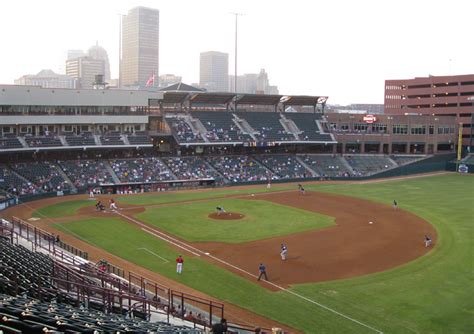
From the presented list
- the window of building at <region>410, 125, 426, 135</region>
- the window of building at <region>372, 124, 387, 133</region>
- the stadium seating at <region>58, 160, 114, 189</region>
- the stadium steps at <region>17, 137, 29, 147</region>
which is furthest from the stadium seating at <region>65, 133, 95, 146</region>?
the window of building at <region>410, 125, 426, 135</region>

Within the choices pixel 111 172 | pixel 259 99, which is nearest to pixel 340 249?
pixel 111 172

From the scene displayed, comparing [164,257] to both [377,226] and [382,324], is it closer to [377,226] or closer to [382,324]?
→ [382,324]

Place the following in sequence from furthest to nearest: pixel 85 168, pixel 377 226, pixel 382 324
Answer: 1. pixel 85 168
2. pixel 377 226
3. pixel 382 324

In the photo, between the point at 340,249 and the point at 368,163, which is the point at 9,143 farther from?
the point at 368,163

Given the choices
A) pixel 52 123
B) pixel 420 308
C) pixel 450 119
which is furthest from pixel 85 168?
pixel 450 119

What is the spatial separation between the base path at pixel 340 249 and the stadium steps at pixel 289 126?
3650cm

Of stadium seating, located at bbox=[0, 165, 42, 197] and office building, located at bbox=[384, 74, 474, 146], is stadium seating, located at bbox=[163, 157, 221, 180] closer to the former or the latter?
stadium seating, located at bbox=[0, 165, 42, 197]

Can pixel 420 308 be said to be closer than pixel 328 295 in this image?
Yes

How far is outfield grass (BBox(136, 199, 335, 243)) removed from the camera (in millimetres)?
39375

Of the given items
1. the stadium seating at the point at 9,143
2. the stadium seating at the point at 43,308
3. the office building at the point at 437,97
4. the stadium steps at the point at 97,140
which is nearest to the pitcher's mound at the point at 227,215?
the stadium seating at the point at 43,308

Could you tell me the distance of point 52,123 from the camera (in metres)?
64.8

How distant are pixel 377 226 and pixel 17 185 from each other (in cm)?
3879

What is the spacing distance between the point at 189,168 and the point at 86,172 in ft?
47.0

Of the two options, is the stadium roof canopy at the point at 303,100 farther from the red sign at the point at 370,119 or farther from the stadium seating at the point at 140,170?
the stadium seating at the point at 140,170
